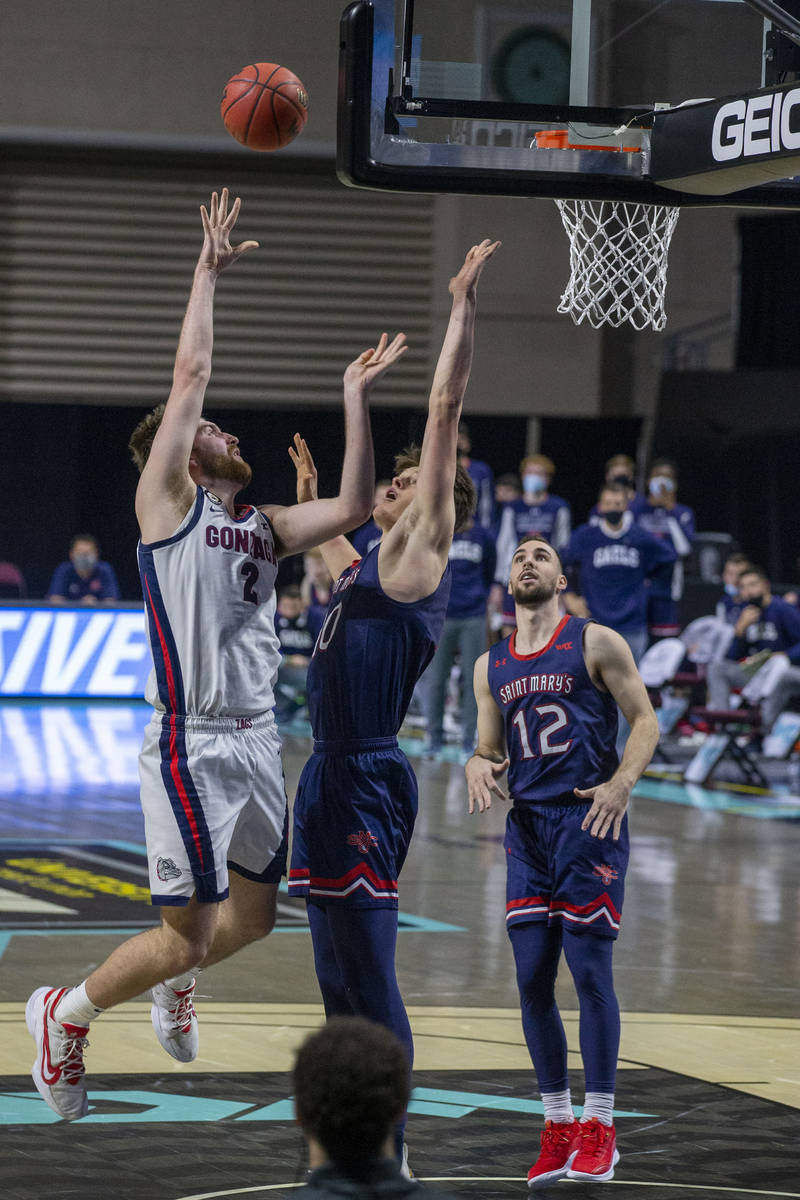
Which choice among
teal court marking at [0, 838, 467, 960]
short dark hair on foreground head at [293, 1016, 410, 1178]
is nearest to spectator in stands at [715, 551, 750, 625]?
teal court marking at [0, 838, 467, 960]

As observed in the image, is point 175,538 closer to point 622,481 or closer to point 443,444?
point 443,444

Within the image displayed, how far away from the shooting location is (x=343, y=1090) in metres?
2.46

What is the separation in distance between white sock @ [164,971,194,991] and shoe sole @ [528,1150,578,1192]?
3.89ft

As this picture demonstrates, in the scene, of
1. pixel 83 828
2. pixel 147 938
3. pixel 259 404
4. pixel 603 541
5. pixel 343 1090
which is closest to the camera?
pixel 343 1090

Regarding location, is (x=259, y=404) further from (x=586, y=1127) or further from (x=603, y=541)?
(x=586, y=1127)

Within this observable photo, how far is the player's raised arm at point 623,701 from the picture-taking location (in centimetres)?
527

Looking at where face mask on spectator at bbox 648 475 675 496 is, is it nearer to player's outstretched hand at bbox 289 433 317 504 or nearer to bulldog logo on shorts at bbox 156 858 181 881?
player's outstretched hand at bbox 289 433 317 504

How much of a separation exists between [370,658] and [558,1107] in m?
1.50

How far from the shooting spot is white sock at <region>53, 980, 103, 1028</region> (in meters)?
5.01

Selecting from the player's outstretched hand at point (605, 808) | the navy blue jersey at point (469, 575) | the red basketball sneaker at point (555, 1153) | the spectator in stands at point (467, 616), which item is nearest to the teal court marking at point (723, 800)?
the spectator in stands at point (467, 616)

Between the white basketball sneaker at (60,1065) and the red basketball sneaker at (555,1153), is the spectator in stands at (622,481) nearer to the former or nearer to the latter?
the red basketball sneaker at (555,1153)

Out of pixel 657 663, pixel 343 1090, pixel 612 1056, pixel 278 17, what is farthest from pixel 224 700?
pixel 278 17

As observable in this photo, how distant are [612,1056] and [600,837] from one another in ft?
2.17

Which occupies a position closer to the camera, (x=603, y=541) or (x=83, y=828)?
(x=83, y=828)
